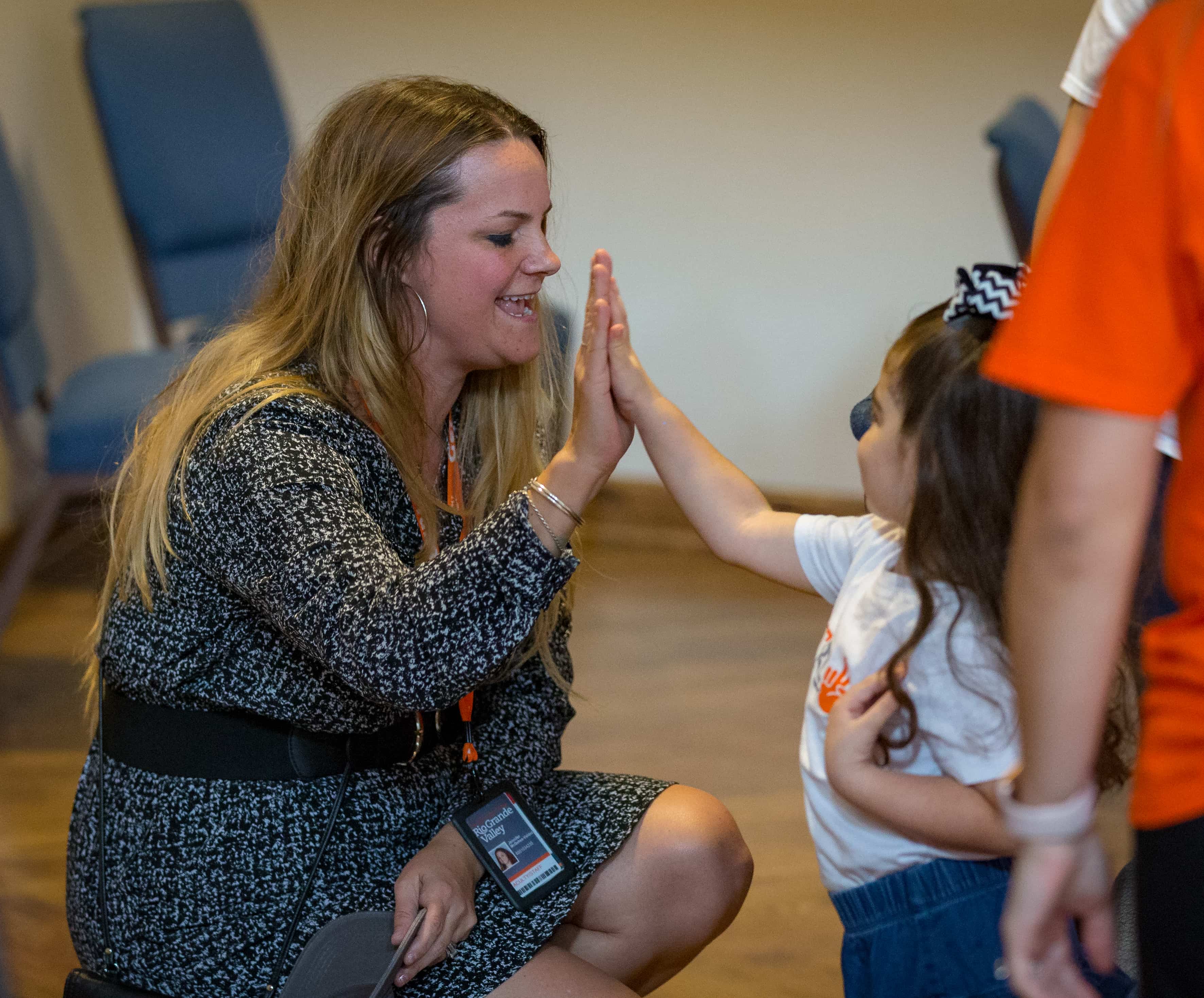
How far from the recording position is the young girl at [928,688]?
3.18ft

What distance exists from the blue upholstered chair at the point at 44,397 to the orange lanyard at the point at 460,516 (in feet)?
3.56

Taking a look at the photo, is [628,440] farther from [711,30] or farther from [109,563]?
[711,30]

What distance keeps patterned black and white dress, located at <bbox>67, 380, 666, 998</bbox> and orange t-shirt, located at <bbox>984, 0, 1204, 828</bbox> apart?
58cm

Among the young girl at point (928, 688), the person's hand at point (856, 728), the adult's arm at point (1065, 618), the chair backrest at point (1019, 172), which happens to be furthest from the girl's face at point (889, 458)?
the chair backrest at point (1019, 172)

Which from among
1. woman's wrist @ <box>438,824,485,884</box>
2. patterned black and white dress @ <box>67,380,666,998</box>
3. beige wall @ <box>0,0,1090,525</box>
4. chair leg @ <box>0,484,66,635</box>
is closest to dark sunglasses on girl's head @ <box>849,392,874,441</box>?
patterned black and white dress @ <box>67,380,666,998</box>

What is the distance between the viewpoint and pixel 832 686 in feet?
3.59

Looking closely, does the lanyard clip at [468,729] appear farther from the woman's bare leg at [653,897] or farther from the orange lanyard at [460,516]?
the woman's bare leg at [653,897]

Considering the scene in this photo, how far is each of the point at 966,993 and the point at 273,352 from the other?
84 centimetres

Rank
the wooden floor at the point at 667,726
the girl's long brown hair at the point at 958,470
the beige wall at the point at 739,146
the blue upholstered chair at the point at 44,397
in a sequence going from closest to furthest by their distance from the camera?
the girl's long brown hair at the point at 958,470 < the wooden floor at the point at 667,726 < the blue upholstered chair at the point at 44,397 < the beige wall at the point at 739,146

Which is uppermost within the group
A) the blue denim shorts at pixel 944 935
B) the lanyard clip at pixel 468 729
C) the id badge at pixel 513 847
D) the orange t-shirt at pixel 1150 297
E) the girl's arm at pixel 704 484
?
the orange t-shirt at pixel 1150 297

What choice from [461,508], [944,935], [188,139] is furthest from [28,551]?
[944,935]

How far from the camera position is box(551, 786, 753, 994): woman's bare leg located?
54.6 inches

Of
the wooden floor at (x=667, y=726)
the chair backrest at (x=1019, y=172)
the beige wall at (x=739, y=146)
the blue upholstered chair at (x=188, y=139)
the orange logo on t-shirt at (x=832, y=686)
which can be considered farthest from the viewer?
the beige wall at (x=739, y=146)

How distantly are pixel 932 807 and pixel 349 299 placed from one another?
733 mm
